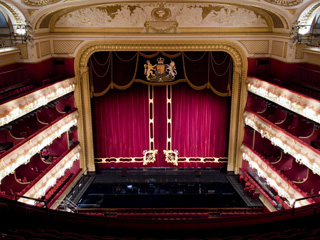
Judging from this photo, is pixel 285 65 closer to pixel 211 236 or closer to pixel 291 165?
pixel 291 165

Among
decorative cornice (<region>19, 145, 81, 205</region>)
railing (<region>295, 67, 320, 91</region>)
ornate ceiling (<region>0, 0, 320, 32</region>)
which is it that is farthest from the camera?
ornate ceiling (<region>0, 0, 320, 32</region>)

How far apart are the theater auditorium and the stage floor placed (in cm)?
8

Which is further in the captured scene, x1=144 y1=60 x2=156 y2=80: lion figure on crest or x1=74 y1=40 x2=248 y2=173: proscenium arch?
x1=144 y1=60 x2=156 y2=80: lion figure on crest

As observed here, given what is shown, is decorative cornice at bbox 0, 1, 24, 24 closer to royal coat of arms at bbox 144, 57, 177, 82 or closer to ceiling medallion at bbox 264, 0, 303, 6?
royal coat of arms at bbox 144, 57, 177, 82

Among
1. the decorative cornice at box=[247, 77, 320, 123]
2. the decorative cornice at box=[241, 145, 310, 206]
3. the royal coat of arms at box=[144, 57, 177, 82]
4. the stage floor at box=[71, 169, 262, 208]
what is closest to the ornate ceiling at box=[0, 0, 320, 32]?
the royal coat of arms at box=[144, 57, 177, 82]

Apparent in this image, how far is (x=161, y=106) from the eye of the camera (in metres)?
13.8

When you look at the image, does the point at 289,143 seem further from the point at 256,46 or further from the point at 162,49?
the point at 162,49

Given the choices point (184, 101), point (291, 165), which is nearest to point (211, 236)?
point (291, 165)

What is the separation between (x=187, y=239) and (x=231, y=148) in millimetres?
10021

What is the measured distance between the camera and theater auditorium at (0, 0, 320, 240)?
392 inches

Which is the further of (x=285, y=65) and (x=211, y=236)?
(x=285, y=65)

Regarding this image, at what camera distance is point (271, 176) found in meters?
10.7

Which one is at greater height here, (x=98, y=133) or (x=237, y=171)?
(x=98, y=133)

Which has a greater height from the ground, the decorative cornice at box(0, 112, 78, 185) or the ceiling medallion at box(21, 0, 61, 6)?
the ceiling medallion at box(21, 0, 61, 6)
